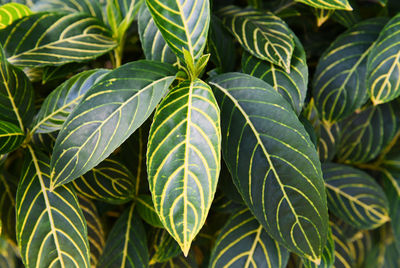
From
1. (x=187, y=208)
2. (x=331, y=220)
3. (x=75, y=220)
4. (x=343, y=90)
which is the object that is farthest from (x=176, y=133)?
(x=331, y=220)

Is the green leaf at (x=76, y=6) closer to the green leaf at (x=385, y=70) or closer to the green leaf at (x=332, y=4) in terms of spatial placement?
the green leaf at (x=332, y=4)

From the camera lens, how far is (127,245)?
3.13 ft

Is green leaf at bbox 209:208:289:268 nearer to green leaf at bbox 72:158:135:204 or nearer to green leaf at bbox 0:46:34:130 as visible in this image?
green leaf at bbox 72:158:135:204

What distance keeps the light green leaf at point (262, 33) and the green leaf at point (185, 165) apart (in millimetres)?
253

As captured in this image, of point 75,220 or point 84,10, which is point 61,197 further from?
point 84,10

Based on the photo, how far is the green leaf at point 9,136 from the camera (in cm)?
78

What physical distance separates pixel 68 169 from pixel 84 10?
529mm

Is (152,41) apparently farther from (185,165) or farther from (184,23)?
(185,165)

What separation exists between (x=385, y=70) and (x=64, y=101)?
70 centimetres

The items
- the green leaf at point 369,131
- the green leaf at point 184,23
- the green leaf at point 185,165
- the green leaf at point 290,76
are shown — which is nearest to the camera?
the green leaf at point 185,165

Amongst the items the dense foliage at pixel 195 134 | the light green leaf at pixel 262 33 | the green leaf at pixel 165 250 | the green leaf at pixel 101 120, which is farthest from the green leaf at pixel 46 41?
the green leaf at pixel 165 250

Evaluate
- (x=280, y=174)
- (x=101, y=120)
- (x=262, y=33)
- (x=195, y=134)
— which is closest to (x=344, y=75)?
(x=262, y=33)

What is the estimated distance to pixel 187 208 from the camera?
0.63 metres

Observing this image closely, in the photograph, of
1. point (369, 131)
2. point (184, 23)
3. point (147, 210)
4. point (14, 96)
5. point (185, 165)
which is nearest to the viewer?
point (185, 165)
